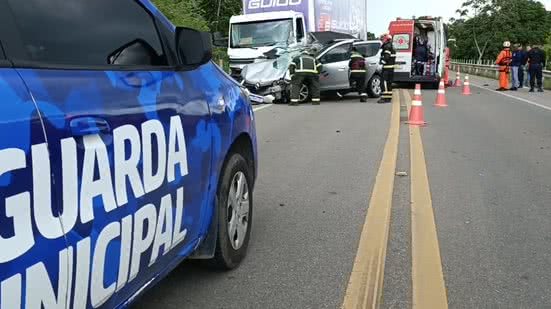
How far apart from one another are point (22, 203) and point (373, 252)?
2855mm

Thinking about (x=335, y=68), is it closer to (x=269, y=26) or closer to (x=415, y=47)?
(x=269, y=26)

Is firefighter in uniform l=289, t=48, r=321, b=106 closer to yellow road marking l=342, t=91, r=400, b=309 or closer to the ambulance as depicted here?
the ambulance

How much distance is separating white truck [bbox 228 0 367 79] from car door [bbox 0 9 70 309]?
15418 mm

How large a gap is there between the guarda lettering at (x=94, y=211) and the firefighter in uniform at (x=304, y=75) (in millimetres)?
12458


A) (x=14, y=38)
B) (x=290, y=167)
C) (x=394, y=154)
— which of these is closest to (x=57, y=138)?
(x=14, y=38)

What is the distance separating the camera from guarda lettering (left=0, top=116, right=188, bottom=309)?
182cm

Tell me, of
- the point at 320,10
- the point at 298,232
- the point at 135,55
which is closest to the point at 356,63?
the point at 320,10

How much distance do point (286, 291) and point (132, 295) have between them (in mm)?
1207

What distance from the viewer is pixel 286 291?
3.58 metres

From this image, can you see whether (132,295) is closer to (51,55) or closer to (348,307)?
(51,55)

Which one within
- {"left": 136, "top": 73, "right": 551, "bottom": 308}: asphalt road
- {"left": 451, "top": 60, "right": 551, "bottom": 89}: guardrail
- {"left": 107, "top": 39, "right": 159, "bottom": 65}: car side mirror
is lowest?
{"left": 451, "top": 60, "right": 551, "bottom": 89}: guardrail

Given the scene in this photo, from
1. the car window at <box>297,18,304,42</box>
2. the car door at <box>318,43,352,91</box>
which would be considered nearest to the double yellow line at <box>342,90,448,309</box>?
the car door at <box>318,43,352,91</box>

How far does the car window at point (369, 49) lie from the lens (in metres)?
18.1

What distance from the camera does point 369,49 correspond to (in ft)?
59.7
